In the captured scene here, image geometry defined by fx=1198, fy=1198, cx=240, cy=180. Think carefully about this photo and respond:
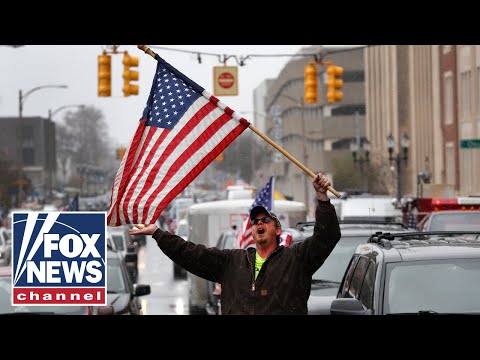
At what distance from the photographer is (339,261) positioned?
14.1 m

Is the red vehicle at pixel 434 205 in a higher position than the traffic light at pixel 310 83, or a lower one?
lower

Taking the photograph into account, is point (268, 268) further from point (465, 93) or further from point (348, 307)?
point (465, 93)

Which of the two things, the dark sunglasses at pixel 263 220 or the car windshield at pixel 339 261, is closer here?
the dark sunglasses at pixel 263 220

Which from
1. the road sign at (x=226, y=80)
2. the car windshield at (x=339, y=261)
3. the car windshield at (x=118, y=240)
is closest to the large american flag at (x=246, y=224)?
the car windshield at (x=339, y=261)

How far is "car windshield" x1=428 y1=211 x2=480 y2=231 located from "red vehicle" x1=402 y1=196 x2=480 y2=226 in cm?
66

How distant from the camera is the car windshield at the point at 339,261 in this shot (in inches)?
545

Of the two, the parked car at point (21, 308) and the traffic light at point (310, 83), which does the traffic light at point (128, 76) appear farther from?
the parked car at point (21, 308)

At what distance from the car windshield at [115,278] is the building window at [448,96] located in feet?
115

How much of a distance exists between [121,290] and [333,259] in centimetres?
289

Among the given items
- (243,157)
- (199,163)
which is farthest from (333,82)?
(243,157)

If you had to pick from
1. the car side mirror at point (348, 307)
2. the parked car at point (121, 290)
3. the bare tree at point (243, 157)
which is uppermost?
the bare tree at point (243, 157)
